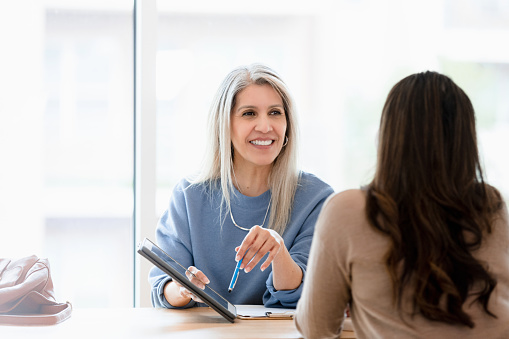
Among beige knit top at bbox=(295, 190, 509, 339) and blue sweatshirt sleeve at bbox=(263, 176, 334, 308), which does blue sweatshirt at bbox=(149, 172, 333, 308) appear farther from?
beige knit top at bbox=(295, 190, 509, 339)

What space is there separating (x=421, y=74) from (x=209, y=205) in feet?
3.12

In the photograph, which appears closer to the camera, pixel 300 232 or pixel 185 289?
pixel 185 289

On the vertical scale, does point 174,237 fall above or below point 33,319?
above

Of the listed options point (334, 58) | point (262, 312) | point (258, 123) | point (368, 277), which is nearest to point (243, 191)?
point (258, 123)

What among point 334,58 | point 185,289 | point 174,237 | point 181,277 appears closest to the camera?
point 181,277

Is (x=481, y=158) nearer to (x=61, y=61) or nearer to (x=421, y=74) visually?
(x=421, y=74)

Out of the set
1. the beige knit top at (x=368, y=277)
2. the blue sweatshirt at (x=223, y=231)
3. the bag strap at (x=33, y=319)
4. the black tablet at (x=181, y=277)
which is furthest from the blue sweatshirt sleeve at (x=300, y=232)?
the bag strap at (x=33, y=319)

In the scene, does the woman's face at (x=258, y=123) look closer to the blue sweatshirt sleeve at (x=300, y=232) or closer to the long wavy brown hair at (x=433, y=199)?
the blue sweatshirt sleeve at (x=300, y=232)

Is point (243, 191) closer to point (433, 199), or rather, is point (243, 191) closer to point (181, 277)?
point (181, 277)

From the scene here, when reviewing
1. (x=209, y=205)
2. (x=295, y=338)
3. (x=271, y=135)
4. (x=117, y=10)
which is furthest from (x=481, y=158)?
(x=117, y=10)

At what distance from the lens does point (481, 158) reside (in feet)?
3.84

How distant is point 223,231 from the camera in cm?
185

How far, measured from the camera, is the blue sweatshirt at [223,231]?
1798 millimetres

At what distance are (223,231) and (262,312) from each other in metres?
0.36
